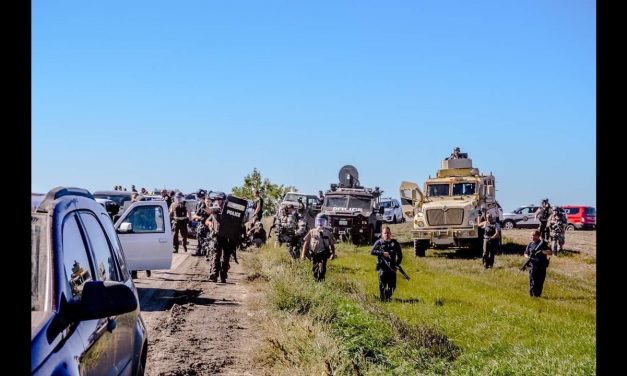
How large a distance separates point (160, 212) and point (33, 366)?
1396 cm

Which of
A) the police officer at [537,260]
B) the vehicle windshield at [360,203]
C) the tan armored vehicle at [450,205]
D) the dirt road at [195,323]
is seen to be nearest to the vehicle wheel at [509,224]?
the vehicle windshield at [360,203]

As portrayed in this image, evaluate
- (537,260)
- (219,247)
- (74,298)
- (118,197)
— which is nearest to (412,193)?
(118,197)

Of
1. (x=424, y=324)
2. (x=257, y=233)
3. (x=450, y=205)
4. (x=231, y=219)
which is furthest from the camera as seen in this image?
(x=450, y=205)

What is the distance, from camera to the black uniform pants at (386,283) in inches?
680

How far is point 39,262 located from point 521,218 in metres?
53.2

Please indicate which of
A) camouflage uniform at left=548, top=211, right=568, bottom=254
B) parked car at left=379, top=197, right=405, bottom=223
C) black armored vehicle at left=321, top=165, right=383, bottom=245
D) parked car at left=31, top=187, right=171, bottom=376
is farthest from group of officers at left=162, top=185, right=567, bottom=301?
parked car at left=379, top=197, right=405, bottom=223

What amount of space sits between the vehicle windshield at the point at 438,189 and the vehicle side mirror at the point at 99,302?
29048 mm

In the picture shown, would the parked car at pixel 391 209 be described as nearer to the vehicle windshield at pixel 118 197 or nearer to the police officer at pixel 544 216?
the police officer at pixel 544 216

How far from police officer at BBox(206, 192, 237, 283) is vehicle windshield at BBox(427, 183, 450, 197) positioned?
15.1m

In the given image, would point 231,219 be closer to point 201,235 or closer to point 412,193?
point 201,235

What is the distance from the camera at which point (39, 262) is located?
3.44 metres
